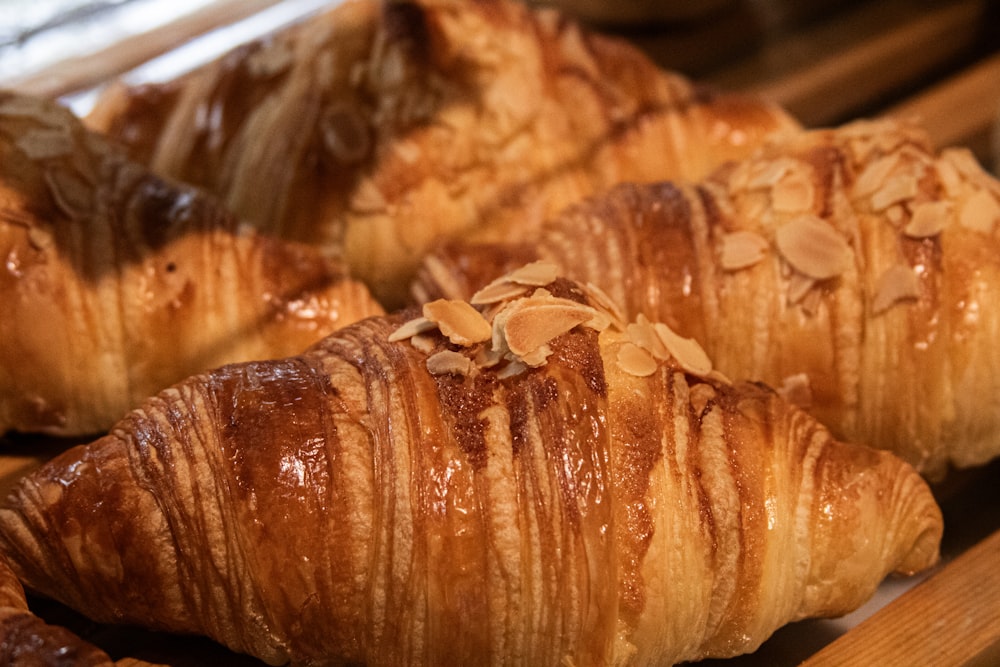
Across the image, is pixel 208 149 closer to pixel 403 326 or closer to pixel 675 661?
pixel 403 326

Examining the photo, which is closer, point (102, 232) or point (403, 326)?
point (403, 326)

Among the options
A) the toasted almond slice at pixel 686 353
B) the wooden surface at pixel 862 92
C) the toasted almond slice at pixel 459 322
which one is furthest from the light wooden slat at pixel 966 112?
the toasted almond slice at pixel 459 322

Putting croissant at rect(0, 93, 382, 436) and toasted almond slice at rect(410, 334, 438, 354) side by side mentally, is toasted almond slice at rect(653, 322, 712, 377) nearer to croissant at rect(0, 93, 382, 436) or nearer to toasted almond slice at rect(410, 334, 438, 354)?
toasted almond slice at rect(410, 334, 438, 354)

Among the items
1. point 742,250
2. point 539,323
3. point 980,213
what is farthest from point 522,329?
point 980,213

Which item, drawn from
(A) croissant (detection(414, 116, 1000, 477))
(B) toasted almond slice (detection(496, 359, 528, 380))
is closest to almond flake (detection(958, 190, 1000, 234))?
(A) croissant (detection(414, 116, 1000, 477))

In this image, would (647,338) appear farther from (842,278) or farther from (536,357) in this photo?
(842,278)

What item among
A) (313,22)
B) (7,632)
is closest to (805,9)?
(313,22)
